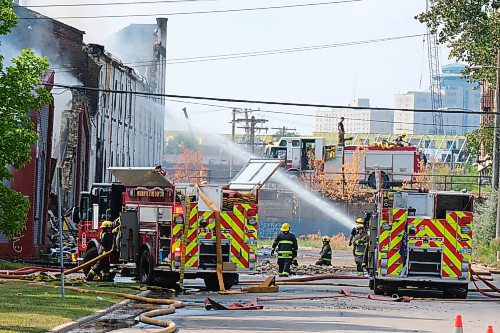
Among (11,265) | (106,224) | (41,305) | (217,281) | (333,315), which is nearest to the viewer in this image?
(41,305)

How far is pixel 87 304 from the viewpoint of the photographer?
63.2 feet

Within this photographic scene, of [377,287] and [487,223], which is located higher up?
[487,223]

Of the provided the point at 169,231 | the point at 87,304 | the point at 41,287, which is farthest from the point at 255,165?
the point at 87,304

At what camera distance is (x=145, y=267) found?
24625 millimetres

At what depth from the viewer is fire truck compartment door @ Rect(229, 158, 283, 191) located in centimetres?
2523

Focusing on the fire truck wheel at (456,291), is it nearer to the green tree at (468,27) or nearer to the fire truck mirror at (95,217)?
the fire truck mirror at (95,217)

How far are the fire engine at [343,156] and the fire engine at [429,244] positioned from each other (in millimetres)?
35204

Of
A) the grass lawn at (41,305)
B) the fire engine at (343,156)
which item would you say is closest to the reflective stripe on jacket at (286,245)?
the grass lawn at (41,305)

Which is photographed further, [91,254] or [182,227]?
[91,254]

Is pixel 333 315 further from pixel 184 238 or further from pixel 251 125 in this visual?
pixel 251 125

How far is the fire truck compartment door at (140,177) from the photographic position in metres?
24.3

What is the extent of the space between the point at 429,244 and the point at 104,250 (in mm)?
7221

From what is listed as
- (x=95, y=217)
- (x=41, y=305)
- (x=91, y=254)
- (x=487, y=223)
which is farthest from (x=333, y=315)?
(x=487, y=223)

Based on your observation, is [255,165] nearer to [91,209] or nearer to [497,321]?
[91,209]
